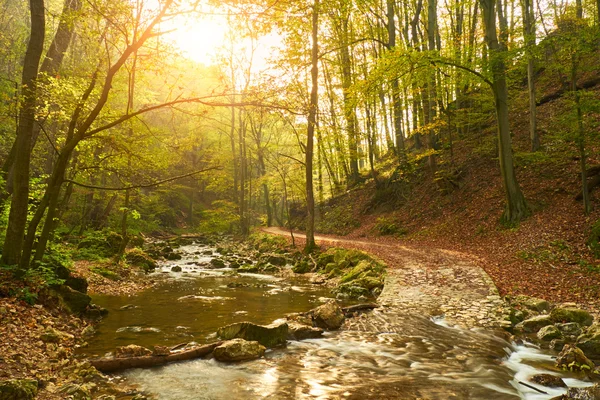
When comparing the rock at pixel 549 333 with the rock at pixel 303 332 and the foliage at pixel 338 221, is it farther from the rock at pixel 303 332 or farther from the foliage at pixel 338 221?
the foliage at pixel 338 221

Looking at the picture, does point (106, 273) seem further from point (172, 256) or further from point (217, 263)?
point (172, 256)

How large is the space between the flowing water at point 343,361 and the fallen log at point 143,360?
5.5 inches

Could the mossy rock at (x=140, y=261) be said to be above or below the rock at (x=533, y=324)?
above

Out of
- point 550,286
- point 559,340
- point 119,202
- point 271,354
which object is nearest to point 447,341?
point 559,340

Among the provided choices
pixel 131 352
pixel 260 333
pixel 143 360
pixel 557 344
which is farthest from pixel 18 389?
pixel 557 344

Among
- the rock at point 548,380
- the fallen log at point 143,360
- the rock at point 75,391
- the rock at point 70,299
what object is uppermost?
the rock at point 70,299

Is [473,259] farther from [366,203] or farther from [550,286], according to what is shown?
[366,203]

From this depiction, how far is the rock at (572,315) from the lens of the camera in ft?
22.4

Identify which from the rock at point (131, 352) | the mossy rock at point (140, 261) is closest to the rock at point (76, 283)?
the rock at point (131, 352)

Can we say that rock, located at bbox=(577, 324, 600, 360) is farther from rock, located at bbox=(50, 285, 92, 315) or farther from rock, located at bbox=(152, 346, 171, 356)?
rock, located at bbox=(50, 285, 92, 315)

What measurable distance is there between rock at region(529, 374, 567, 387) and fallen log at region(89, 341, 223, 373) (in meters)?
4.93

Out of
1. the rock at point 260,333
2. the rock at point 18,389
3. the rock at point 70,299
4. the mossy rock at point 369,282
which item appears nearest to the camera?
the rock at point 18,389

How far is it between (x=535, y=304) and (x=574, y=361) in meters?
2.71

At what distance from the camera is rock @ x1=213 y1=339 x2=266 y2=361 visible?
19.2 ft
